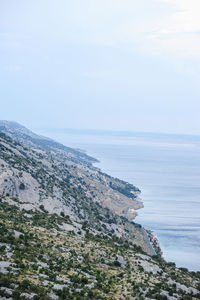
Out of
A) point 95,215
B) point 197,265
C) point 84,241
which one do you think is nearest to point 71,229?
point 84,241

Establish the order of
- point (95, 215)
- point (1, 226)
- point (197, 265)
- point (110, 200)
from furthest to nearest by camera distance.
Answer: point (110, 200) → point (95, 215) → point (197, 265) → point (1, 226)

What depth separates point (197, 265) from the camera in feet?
261

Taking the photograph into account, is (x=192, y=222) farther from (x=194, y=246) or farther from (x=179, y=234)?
(x=194, y=246)

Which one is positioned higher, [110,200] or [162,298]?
[110,200]

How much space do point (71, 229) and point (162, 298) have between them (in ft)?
78.6

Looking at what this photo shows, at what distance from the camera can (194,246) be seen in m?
93.0

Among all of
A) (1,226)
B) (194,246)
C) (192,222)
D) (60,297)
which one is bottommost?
(60,297)

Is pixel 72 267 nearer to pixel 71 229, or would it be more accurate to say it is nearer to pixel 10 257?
pixel 10 257

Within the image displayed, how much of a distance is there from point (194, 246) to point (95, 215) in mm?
32238

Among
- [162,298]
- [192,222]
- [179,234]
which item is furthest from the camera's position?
[192,222]

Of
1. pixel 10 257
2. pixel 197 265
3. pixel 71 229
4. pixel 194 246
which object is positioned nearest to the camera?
pixel 10 257

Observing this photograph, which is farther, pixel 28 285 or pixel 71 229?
pixel 71 229

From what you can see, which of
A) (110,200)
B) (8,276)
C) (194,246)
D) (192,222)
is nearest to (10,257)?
(8,276)

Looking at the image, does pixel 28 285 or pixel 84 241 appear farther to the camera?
pixel 84 241
